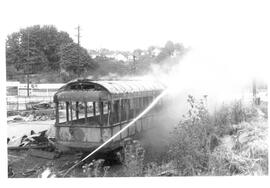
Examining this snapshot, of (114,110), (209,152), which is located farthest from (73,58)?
(209,152)

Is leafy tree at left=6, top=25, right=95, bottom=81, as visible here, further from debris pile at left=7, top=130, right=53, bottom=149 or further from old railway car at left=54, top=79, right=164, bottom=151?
debris pile at left=7, top=130, right=53, bottom=149

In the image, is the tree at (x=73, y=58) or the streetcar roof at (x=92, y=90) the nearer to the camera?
the tree at (x=73, y=58)

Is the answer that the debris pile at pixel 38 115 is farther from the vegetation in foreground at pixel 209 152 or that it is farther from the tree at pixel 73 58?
the vegetation in foreground at pixel 209 152

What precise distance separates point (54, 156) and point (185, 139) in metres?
5.52

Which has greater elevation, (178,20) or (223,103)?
(178,20)

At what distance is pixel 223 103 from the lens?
10.3 metres

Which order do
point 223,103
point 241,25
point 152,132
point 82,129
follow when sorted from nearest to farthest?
point 241,25 < point 223,103 < point 82,129 < point 152,132

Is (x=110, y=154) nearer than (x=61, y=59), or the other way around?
(x=61, y=59)

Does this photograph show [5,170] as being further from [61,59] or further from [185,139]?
[185,139]

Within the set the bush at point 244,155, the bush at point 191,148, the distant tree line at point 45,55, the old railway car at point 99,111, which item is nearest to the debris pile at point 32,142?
the old railway car at point 99,111

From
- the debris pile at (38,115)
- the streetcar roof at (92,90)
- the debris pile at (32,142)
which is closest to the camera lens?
the streetcar roof at (92,90)

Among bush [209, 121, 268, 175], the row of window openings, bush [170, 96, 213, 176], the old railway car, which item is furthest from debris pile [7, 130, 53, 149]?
bush [209, 121, 268, 175]
